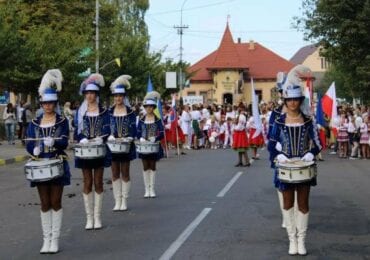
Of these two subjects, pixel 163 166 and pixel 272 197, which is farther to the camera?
pixel 163 166

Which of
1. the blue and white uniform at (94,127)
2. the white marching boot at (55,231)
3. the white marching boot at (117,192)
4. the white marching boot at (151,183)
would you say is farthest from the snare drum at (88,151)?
the white marching boot at (151,183)

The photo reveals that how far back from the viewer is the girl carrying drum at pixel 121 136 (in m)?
11.8

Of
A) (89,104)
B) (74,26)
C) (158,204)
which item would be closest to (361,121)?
(158,204)

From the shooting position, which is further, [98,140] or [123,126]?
[123,126]

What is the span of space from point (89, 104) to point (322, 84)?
9096cm

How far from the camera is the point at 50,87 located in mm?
9156

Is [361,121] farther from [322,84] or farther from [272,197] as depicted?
[322,84]

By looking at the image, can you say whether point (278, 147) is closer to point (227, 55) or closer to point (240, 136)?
point (240, 136)

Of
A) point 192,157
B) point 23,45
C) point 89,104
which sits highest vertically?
point 23,45

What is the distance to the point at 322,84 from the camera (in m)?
98.4

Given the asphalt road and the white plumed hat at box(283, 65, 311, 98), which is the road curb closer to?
the asphalt road

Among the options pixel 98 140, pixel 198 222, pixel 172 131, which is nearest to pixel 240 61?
pixel 172 131

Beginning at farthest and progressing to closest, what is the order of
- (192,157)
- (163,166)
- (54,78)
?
(192,157), (163,166), (54,78)

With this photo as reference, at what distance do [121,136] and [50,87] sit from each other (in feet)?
9.73
